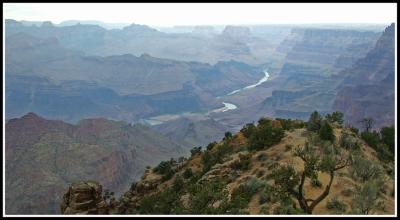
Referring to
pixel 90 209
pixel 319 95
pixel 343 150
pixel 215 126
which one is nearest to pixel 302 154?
pixel 343 150

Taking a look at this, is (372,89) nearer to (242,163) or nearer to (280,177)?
(242,163)

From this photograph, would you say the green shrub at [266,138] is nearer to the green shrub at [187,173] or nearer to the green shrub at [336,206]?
the green shrub at [187,173]

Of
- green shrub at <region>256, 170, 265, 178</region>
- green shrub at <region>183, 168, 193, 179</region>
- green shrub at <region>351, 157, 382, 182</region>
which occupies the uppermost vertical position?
green shrub at <region>351, 157, 382, 182</region>

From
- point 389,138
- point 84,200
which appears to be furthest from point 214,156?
point 389,138

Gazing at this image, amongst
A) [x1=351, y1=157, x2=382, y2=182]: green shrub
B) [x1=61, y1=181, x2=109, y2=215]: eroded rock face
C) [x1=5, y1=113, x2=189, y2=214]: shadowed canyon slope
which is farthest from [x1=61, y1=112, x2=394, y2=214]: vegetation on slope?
[x1=5, y1=113, x2=189, y2=214]: shadowed canyon slope

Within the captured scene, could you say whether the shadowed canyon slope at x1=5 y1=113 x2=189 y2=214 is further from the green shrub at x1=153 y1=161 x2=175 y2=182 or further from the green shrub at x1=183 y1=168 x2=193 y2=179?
the green shrub at x1=183 y1=168 x2=193 y2=179

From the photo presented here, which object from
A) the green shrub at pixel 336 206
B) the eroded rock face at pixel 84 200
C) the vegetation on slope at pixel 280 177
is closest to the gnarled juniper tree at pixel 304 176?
the vegetation on slope at pixel 280 177

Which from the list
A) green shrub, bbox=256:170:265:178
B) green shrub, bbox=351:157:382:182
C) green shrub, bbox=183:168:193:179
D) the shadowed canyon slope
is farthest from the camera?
the shadowed canyon slope

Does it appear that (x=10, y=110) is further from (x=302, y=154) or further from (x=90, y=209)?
(x=302, y=154)
